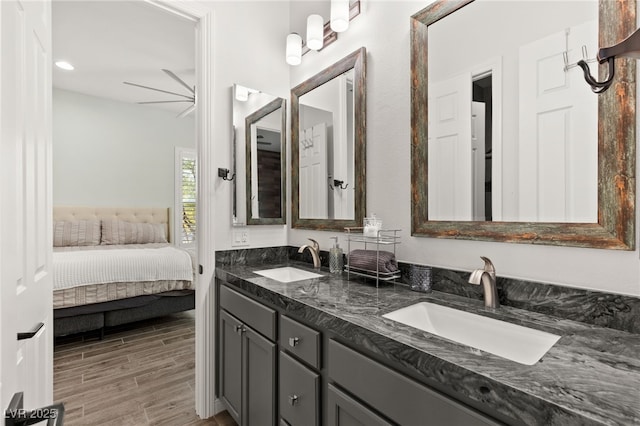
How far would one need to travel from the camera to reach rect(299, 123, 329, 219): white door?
82.7 inches

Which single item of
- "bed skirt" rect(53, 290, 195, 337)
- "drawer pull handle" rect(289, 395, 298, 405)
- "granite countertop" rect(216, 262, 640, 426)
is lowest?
"bed skirt" rect(53, 290, 195, 337)

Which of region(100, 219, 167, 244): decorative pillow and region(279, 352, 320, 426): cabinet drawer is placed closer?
region(279, 352, 320, 426): cabinet drawer

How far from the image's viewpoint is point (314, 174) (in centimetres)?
218

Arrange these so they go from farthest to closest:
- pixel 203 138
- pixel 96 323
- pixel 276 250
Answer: pixel 96 323
pixel 276 250
pixel 203 138

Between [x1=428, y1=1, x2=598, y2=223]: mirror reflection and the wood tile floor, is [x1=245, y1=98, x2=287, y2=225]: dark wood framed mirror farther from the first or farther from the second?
the wood tile floor

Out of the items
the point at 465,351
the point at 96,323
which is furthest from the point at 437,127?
the point at 96,323

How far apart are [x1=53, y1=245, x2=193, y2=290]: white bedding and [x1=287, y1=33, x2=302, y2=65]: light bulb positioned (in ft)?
8.26

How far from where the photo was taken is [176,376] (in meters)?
2.49

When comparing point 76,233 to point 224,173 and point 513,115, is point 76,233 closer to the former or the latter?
point 224,173

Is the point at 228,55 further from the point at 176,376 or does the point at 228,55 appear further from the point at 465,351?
the point at 176,376

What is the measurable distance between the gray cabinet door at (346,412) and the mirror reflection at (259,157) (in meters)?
1.34

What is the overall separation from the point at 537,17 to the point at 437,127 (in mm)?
515

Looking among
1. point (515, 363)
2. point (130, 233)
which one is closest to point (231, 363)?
point (515, 363)

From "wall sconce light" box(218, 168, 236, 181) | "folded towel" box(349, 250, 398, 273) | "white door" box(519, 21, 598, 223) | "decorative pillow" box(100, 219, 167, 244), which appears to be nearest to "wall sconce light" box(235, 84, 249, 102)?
"wall sconce light" box(218, 168, 236, 181)
